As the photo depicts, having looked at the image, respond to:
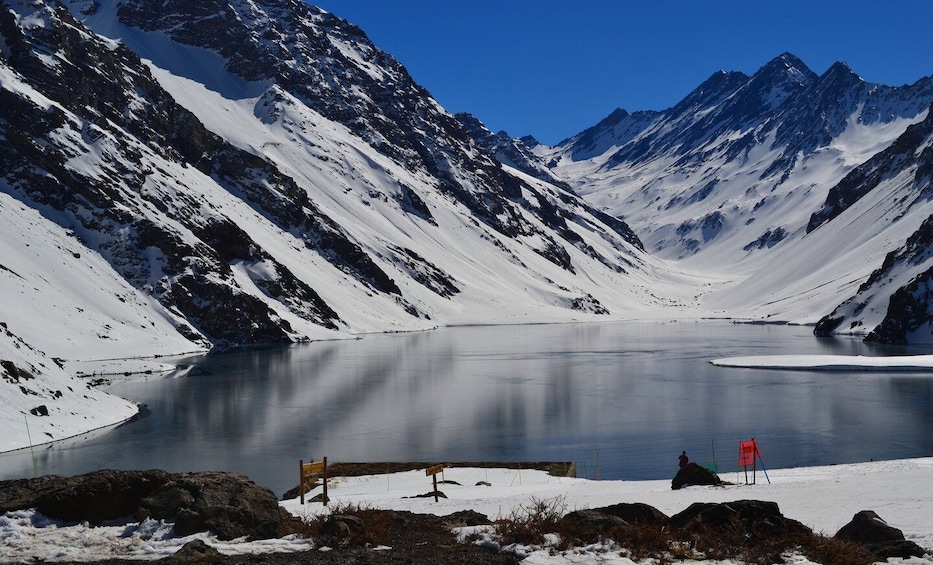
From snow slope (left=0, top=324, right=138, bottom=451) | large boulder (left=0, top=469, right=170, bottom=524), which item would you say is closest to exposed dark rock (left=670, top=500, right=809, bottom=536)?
large boulder (left=0, top=469, right=170, bottom=524)

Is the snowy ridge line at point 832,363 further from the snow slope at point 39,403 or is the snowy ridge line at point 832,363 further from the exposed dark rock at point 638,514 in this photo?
the exposed dark rock at point 638,514

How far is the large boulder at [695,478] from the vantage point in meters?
26.6

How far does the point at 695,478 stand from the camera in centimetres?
2669

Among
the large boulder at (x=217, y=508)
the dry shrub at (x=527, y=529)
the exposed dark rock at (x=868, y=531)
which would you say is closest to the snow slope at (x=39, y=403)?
the large boulder at (x=217, y=508)

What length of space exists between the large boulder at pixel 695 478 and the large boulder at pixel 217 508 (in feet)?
47.6

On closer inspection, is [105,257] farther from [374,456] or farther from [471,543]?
[471,543]

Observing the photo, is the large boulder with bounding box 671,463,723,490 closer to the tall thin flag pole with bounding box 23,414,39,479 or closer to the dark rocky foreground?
the dark rocky foreground

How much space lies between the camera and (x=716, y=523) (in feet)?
53.1

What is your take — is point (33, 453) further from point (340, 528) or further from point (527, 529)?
point (527, 529)

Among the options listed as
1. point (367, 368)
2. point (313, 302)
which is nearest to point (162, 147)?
point (313, 302)

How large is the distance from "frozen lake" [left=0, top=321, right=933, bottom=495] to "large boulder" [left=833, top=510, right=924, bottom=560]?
21.6 meters

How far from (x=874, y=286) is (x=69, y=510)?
5816 inches

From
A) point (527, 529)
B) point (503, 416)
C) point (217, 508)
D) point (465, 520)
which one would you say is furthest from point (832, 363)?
point (217, 508)

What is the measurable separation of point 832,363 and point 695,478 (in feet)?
220
